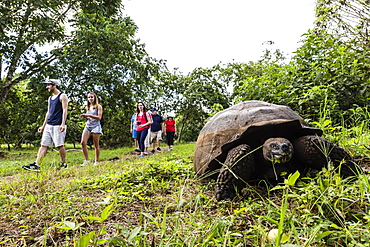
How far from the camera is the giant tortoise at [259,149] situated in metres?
1.81

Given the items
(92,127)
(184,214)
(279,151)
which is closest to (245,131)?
(279,151)

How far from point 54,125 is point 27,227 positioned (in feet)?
10.9

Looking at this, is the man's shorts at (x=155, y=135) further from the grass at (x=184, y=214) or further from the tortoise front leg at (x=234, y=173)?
the tortoise front leg at (x=234, y=173)

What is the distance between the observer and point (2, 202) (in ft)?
6.92

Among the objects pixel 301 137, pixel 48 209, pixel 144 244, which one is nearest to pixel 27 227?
pixel 48 209

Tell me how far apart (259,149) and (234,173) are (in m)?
0.39

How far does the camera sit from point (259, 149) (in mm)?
2029

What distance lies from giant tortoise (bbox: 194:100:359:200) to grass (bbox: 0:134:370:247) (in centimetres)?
17

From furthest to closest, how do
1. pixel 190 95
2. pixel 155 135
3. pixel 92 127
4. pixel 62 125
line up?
1. pixel 190 95
2. pixel 155 135
3. pixel 92 127
4. pixel 62 125

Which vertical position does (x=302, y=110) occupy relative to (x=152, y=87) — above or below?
below

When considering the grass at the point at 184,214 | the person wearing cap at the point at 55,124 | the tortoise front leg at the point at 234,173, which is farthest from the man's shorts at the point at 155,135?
the tortoise front leg at the point at 234,173

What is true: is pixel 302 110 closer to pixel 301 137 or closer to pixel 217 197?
pixel 301 137

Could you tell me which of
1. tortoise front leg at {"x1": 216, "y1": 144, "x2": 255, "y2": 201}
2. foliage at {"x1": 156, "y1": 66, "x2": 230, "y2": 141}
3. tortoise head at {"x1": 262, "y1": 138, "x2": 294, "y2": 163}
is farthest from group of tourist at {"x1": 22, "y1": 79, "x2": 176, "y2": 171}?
foliage at {"x1": 156, "y1": 66, "x2": 230, "y2": 141}

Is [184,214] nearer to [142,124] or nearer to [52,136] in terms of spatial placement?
[52,136]
